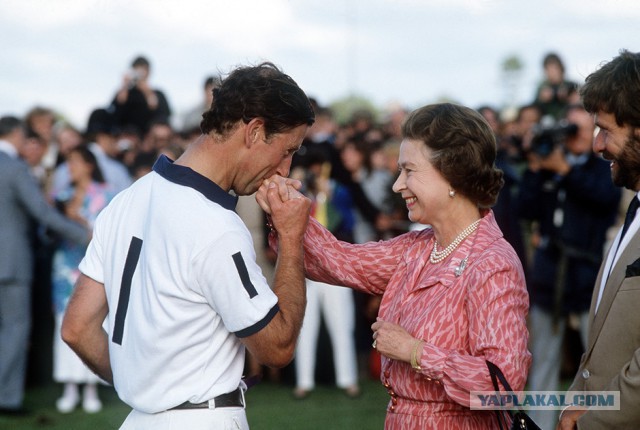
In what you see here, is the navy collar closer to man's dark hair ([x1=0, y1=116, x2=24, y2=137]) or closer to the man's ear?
the man's ear

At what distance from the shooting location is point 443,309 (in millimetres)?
3311

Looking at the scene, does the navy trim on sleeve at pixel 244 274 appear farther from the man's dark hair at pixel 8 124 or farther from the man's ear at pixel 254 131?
the man's dark hair at pixel 8 124

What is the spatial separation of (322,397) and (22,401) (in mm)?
2894

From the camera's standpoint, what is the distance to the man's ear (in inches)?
127

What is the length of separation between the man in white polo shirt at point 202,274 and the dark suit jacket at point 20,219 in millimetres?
5197

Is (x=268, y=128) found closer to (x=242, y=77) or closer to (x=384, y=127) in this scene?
(x=242, y=77)

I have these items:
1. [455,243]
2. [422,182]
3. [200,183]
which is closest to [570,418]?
[455,243]

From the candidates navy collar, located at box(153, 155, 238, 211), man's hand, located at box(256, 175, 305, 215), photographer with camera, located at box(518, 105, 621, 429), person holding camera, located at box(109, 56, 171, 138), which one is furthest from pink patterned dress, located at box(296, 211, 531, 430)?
person holding camera, located at box(109, 56, 171, 138)

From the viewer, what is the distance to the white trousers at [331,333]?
8.79m

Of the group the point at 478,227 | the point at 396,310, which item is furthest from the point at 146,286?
the point at 478,227

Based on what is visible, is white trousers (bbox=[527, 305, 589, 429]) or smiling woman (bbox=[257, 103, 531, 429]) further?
white trousers (bbox=[527, 305, 589, 429])

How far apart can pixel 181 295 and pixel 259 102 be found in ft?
2.35

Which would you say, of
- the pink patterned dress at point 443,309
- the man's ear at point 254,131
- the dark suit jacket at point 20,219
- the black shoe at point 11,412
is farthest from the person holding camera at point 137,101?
the man's ear at point 254,131

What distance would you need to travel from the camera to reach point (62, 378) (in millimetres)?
8492
